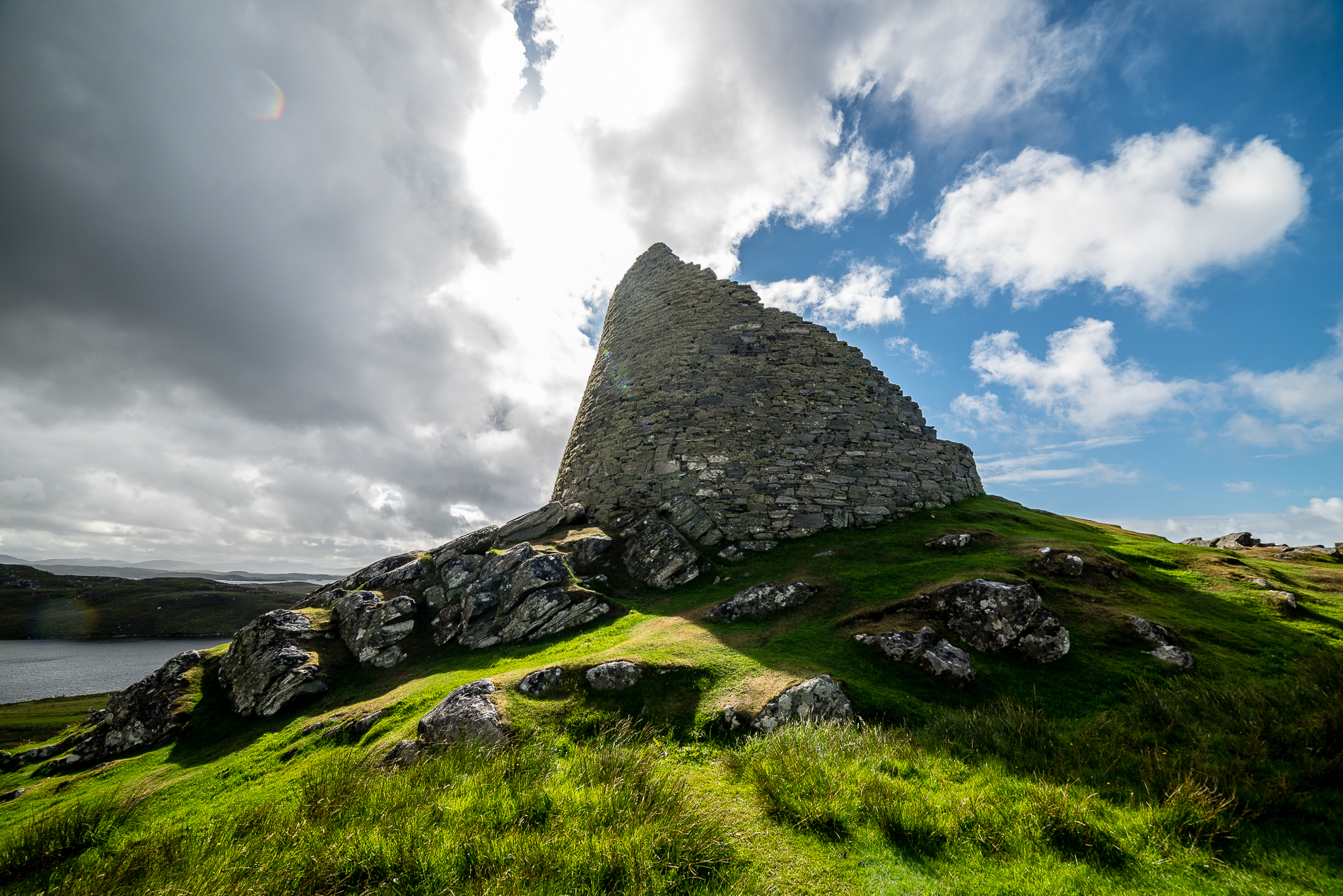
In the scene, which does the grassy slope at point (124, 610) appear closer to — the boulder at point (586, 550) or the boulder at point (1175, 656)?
the boulder at point (586, 550)

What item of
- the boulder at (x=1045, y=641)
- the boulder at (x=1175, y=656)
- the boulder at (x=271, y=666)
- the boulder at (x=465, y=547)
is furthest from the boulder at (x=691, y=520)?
the boulder at (x=271, y=666)

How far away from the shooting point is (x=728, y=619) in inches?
463

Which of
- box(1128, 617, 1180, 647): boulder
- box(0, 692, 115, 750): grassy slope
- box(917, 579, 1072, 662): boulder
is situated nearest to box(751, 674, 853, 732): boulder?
box(917, 579, 1072, 662): boulder

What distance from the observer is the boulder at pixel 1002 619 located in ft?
29.1

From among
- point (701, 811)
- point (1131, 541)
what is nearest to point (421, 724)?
point (701, 811)

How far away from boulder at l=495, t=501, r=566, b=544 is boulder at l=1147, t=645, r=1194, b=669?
637 inches

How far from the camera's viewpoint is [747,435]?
60.8ft

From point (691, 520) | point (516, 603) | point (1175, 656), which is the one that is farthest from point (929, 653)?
point (516, 603)

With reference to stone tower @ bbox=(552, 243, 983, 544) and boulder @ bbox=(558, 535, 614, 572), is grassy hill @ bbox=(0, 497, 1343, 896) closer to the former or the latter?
boulder @ bbox=(558, 535, 614, 572)

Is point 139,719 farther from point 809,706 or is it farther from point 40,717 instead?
point 40,717

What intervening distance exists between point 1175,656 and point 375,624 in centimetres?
1788

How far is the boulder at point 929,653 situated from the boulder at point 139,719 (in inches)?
626

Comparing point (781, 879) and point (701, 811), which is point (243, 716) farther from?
point (781, 879)

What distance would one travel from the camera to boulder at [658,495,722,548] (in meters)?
16.3
